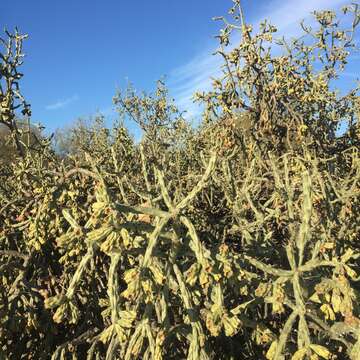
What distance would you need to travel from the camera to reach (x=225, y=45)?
383 cm

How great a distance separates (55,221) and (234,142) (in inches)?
66.6

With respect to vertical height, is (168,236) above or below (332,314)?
above

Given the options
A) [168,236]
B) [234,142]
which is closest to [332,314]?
[168,236]

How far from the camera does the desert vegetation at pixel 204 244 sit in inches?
55.9

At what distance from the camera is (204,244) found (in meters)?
1.76

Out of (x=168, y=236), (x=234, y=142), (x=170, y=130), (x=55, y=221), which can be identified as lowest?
(x=168, y=236)

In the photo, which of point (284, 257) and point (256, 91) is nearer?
point (284, 257)

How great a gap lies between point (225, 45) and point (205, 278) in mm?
2846

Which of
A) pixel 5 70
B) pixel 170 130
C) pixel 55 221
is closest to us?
pixel 55 221

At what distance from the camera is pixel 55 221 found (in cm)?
214

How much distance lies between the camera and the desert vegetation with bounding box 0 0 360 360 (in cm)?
142

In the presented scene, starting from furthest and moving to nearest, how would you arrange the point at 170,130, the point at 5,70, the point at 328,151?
the point at 170,130 < the point at 328,151 < the point at 5,70

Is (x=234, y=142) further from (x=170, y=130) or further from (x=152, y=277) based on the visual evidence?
(x=170, y=130)

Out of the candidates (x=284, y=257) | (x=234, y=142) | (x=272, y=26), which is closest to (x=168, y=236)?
(x=284, y=257)
